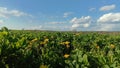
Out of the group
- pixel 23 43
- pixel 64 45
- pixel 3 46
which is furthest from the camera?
pixel 64 45

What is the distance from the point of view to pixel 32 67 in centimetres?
454

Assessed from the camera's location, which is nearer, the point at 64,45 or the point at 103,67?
the point at 103,67

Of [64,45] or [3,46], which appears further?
[64,45]

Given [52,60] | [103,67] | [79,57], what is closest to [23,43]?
[52,60]

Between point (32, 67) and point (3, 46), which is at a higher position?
point (3, 46)

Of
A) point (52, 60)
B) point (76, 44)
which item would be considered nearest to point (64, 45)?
point (76, 44)

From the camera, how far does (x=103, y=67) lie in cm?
444

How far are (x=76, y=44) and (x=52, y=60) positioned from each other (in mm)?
4101

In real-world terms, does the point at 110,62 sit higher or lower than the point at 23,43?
lower

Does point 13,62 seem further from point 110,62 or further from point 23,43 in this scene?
point 110,62

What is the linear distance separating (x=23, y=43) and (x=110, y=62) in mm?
1394

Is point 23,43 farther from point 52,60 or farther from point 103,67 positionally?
point 103,67

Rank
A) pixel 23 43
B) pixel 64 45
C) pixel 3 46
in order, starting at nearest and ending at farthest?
1. pixel 3 46
2. pixel 23 43
3. pixel 64 45

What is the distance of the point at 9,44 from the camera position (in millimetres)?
4438
